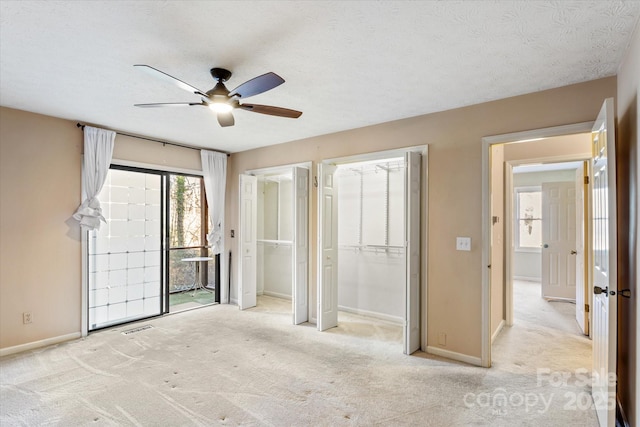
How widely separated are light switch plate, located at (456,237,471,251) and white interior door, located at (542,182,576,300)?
4033mm

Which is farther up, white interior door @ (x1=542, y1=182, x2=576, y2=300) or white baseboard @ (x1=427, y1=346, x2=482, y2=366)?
white interior door @ (x1=542, y1=182, x2=576, y2=300)

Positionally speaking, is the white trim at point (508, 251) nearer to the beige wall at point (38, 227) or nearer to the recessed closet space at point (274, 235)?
the recessed closet space at point (274, 235)

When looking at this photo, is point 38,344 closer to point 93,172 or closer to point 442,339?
point 93,172

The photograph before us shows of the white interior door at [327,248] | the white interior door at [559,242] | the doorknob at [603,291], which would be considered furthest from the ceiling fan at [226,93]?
the white interior door at [559,242]

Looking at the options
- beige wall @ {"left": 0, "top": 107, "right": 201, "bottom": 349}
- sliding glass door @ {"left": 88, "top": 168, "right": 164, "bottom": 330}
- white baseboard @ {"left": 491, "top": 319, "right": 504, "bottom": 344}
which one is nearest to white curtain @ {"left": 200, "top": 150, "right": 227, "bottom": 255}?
sliding glass door @ {"left": 88, "top": 168, "right": 164, "bottom": 330}

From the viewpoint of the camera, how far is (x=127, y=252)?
182 inches

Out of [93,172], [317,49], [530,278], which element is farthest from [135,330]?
[530,278]

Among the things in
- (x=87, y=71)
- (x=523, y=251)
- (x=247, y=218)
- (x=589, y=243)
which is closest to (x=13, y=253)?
(x=87, y=71)

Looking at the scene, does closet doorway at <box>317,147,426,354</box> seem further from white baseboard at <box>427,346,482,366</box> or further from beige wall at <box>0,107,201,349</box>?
beige wall at <box>0,107,201,349</box>

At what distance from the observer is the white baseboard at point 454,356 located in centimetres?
326

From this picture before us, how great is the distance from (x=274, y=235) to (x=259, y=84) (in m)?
4.35

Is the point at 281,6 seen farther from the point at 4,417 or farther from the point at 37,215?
the point at 37,215

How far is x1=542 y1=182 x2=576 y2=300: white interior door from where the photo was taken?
607 centimetres

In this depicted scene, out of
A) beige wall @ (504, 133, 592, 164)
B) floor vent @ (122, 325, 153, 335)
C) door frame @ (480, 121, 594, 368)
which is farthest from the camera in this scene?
floor vent @ (122, 325, 153, 335)
